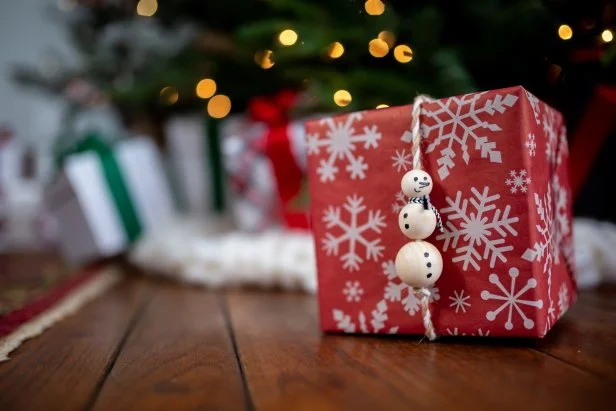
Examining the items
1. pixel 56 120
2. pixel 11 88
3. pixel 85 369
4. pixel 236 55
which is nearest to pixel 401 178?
pixel 85 369

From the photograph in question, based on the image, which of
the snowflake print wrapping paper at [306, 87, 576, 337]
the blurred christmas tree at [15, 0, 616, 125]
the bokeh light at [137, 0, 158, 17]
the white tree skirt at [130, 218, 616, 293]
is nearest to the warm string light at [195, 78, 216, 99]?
the blurred christmas tree at [15, 0, 616, 125]

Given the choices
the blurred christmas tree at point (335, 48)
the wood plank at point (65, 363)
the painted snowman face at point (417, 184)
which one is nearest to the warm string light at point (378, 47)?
the blurred christmas tree at point (335, 48)

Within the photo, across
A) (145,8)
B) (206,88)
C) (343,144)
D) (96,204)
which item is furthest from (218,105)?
(343,144)

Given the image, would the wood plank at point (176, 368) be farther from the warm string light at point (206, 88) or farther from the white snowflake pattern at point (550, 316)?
the warm string light at point (206, 88)

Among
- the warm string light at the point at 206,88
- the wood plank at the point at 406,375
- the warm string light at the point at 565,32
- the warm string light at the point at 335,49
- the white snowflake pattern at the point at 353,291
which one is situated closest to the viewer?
the wood plank at the point at 406,375

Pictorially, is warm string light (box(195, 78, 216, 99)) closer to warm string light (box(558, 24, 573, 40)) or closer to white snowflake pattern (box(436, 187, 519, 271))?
warm string light (box(558, 24, 573, 40))

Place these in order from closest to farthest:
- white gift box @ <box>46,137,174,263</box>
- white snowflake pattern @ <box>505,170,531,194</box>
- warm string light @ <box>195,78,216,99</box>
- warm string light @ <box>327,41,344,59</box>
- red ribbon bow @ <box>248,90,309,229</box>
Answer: white snowflake pattern @ <box>505,170,531,194</box>, warm string light @ <box>327,41,344,59</box>, red ribbon bow @ <box>248,90,309,229</box>, white gift box @ <box>46,137,174,263</box>, warm string light @ <box>195,78,216,99</box>

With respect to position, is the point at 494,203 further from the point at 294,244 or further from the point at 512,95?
the point at 294,244
